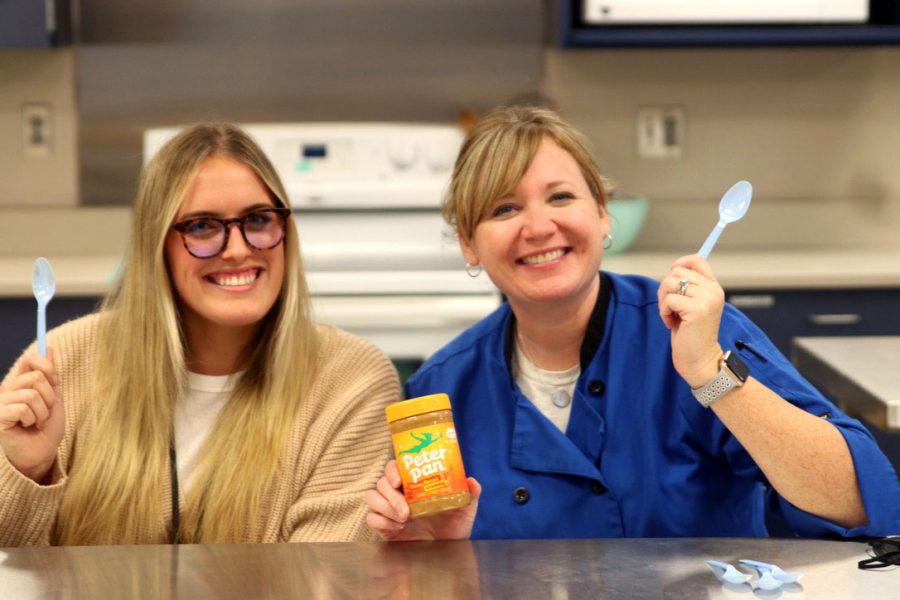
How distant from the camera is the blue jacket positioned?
1.73m

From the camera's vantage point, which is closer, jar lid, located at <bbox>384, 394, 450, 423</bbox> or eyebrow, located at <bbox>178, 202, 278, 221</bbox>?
jar lid, located at <bbox>384, 394, 450, 423</bbox>

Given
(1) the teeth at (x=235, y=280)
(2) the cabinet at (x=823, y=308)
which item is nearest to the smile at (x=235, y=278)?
(1) the teeth at (x=235, y=280)

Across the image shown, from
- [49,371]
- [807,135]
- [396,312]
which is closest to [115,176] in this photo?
[396,312]

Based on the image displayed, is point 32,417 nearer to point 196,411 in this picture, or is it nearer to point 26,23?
point 196,411

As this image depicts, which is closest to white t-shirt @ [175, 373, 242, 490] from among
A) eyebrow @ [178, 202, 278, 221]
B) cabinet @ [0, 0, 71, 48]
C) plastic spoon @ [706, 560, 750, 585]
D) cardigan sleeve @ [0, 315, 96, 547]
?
cardigan sleeve @ [0, 315, 96, 547]

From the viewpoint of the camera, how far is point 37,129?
3912 millimetres

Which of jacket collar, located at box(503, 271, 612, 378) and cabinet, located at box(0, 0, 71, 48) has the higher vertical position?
cabinet, located at box(0, 0, 71, 48)

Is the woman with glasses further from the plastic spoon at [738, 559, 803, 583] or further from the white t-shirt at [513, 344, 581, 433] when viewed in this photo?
the plastic spoon at [738, 559, 803, 583]

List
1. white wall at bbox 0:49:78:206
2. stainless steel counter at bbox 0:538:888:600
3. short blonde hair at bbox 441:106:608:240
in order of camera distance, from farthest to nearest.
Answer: white wall at bbox 0:49:78:206 < short blonde hair at bbox 441:106:608:240 < stainless steel counter at bbox 0:538:888:600

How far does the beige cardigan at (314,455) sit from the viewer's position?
67.7 inches

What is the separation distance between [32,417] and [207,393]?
0.35m

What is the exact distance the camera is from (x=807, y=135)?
3.96 meters

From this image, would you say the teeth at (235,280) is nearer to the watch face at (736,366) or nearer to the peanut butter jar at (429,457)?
the peanut butter jar at (429,457)

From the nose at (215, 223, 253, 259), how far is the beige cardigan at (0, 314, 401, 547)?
20 centimetres
